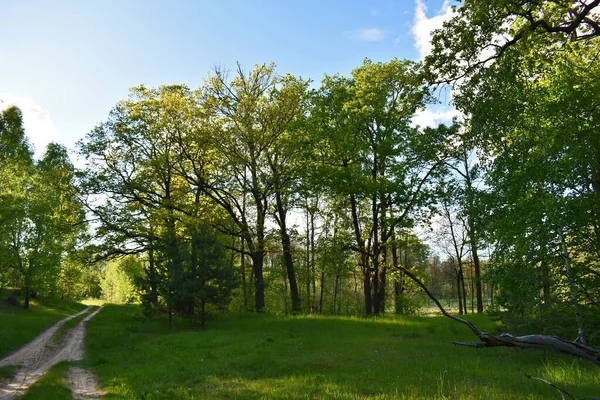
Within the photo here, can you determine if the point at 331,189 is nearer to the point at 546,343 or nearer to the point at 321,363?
the point at 321,363

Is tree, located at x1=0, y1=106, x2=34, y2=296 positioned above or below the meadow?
above

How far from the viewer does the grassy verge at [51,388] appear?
11259 mm

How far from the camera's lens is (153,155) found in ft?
102

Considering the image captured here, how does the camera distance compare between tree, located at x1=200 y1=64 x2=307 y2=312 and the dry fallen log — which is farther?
tree, located at x1=200 y1=64 x2=307 y2=312

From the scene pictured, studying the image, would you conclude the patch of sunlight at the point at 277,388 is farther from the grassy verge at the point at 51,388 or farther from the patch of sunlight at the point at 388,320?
the patch of sunlight at the point at 388,320

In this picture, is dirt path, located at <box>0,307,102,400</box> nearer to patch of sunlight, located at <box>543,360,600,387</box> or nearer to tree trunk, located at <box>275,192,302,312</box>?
patch of sunlight, located at <box>543,360,600,387</box>

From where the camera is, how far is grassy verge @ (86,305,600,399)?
8.59m

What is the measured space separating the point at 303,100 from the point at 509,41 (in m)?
20.2

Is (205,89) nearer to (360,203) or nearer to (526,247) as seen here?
(360,203)

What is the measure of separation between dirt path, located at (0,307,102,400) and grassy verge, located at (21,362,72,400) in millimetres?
263

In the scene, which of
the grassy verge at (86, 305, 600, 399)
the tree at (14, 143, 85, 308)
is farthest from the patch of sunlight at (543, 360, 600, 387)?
the tree at (14, 143, 85, 308)

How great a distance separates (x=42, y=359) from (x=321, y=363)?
13572 mm

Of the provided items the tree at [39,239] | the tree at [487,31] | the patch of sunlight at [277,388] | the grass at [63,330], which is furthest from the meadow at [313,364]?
the tree at [39,239]

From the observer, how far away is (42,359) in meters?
17.8
